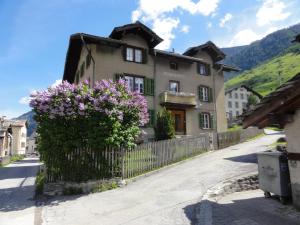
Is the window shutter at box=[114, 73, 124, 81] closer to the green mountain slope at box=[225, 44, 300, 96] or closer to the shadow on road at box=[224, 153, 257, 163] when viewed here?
the shadow on road at box=[224, 153, 257, 163]

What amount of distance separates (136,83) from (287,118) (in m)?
18.1

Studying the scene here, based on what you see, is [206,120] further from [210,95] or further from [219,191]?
[219,191]

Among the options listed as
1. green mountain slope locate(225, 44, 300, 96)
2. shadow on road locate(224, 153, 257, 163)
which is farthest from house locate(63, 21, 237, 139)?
green mountain slope locate(225, 44, 300, 96)

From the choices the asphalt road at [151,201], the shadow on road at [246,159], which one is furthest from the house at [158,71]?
the asphalt road at [151,201]

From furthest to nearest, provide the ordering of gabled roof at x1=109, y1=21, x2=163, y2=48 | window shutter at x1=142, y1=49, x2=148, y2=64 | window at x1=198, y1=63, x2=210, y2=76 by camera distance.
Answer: window at x1=198, y1=63, x2=210, y2=76 → window shutter at x1=142, y1=49, x2=148, y2=64 → gabled roof at x1=109, y1=21, x2=163, y2=48

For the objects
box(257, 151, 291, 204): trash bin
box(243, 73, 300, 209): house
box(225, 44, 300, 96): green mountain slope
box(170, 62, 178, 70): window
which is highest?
box(225, 44, 300, 96): green mountain slope

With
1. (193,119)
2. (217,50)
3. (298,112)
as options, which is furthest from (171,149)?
(217,50)

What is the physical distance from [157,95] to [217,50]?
9.31 m

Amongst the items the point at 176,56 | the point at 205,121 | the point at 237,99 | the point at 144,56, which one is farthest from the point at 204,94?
the point at 237,99

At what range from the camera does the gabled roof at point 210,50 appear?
29.8 m

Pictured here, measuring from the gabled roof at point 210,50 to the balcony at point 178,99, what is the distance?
5.22 m

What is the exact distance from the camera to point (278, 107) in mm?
7316

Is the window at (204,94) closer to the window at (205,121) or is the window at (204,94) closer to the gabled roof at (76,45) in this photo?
the window at (205,121)

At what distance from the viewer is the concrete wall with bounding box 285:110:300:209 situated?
769cm
